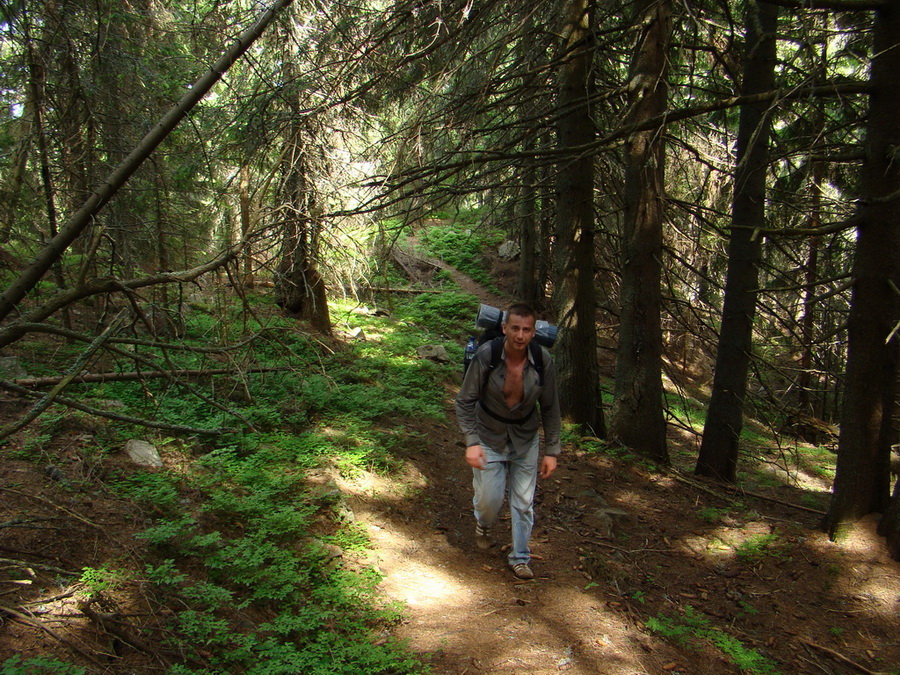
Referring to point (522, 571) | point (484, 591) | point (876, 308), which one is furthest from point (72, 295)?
point (876, 308)

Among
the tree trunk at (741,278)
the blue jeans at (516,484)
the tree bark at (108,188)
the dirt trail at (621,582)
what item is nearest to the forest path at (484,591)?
the dirt trail at (621,582)

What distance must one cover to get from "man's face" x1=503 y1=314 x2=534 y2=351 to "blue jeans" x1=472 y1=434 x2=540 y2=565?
2.99 ft

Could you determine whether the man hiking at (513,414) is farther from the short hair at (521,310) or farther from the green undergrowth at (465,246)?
the green undergrowth at (465,246)

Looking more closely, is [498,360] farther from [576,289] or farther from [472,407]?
[576,289]

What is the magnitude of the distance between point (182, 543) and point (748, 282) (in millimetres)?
6924

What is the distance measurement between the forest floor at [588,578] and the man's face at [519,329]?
209cm

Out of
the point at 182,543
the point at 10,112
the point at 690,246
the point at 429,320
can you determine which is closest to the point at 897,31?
the point at 690,246

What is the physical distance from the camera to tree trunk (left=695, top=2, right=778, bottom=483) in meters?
6.89

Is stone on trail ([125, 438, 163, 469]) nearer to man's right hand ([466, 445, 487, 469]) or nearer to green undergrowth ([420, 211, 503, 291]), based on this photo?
man's right hand ([466, 445, 487, 469])

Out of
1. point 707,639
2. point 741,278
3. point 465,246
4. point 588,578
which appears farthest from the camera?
point 465,246

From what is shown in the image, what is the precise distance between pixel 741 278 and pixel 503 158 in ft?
12.1

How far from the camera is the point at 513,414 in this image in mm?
4656

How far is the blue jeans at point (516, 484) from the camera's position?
187 inches

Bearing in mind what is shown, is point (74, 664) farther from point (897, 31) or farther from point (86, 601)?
point (897, 31)
